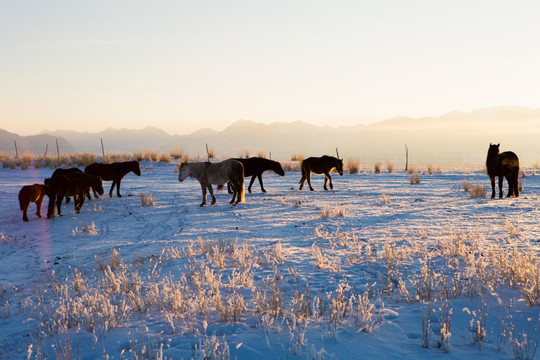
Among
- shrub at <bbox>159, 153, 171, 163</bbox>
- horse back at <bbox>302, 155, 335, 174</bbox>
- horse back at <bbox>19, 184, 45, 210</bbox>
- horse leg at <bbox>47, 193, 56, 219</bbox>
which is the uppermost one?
shrub at <bbox>159, 153, 171, 163</bbox>

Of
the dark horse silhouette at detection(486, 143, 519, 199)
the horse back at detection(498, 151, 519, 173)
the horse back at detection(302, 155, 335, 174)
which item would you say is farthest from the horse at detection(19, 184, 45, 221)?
the horse back at detection(498, 151, 519, 173)

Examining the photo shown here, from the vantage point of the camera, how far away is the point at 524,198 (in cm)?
1282

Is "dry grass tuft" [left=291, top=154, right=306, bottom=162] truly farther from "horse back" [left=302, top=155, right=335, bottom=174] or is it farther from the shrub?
"horse back" [left=302, top=155, right=335, bottom=174]

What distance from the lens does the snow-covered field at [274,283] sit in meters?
3.62

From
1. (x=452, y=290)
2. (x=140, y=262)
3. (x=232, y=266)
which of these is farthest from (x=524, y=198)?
(x=140, y=262)

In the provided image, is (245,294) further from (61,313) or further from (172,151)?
(172,151)

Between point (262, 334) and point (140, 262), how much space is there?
3414 millimetres

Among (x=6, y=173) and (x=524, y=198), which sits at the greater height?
(x=6, y=173)

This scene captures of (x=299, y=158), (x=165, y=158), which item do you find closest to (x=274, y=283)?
(x=165, y=158)

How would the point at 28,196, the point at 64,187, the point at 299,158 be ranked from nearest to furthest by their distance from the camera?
the point at 28,196 → the point at 64,187 → the point at 299,158

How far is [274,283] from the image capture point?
4.65 m

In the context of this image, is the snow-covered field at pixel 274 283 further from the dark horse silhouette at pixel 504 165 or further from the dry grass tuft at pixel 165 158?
the dry grass tuft at pixel 165 158

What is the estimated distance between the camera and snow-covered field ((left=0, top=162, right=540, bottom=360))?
3621 mm

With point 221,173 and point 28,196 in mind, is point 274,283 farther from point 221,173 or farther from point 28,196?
point 28,196
